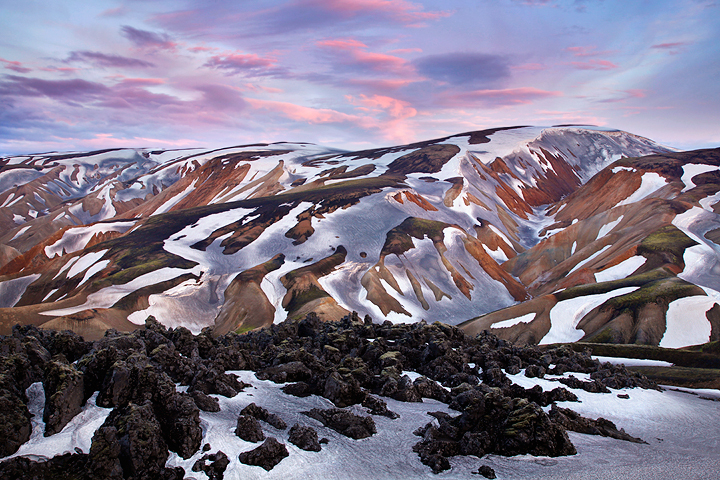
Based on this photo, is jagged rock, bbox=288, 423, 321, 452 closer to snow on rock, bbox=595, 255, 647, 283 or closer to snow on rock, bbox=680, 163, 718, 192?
snow on rock, bbox=595, 255, 647, 283

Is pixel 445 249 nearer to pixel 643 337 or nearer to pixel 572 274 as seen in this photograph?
pixel 572 274

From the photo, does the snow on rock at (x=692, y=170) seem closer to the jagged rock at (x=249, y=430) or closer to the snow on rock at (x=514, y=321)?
the snow on rock at (x=514, y=321)

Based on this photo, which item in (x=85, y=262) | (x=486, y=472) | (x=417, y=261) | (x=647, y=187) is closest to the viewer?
(x=486, y=472)

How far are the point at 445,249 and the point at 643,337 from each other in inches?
1849

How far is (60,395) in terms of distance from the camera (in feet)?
54.9

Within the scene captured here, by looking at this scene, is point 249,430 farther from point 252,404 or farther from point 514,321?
point 514,321

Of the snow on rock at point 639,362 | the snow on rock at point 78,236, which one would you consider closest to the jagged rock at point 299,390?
the snow on rock at point 639,362

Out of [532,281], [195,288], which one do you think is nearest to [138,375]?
[195,288]

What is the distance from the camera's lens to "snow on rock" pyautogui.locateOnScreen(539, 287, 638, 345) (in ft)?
196

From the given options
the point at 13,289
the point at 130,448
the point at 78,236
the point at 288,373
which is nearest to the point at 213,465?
the point at 130,448

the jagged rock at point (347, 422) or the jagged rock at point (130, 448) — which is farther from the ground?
the jagged rock at point (130, 448)

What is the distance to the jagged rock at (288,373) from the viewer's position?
82.1ft

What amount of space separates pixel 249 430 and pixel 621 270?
73.7 m

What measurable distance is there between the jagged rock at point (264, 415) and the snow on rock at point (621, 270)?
69.3 m
